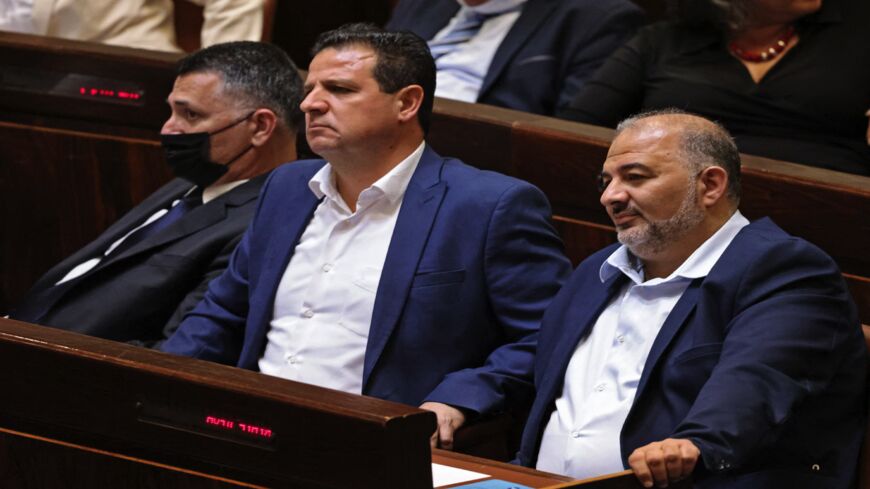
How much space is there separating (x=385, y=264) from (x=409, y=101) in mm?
209

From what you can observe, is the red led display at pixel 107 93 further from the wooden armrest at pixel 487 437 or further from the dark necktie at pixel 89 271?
the wooden armrest at pixel 487 437

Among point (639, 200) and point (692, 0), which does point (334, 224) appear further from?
point (692, 0)

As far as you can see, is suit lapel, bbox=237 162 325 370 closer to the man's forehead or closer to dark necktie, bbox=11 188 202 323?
the man's forehead

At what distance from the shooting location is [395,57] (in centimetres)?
160

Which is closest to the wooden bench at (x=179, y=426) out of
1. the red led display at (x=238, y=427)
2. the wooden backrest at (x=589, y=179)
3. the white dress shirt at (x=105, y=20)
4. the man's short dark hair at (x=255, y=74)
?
the red led display at (x=238, y=427)

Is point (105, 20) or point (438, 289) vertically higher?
point (438, 289)

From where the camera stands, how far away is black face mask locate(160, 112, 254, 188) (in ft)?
5.97

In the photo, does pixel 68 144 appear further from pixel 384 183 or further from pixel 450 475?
pixel 450 475

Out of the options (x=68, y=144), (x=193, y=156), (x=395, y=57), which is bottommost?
(x=68, y=144)

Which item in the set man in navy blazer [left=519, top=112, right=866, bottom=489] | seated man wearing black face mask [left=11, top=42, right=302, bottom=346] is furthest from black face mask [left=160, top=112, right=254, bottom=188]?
man in navy blazer [left=519, top=112, right=866, bottom=489]

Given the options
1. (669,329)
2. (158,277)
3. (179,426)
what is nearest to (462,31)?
(158,277)

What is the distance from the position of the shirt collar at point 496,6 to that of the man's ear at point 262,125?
0.47 metres

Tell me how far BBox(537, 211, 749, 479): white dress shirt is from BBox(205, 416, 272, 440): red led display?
0.47 m

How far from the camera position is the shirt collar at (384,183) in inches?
60.4
